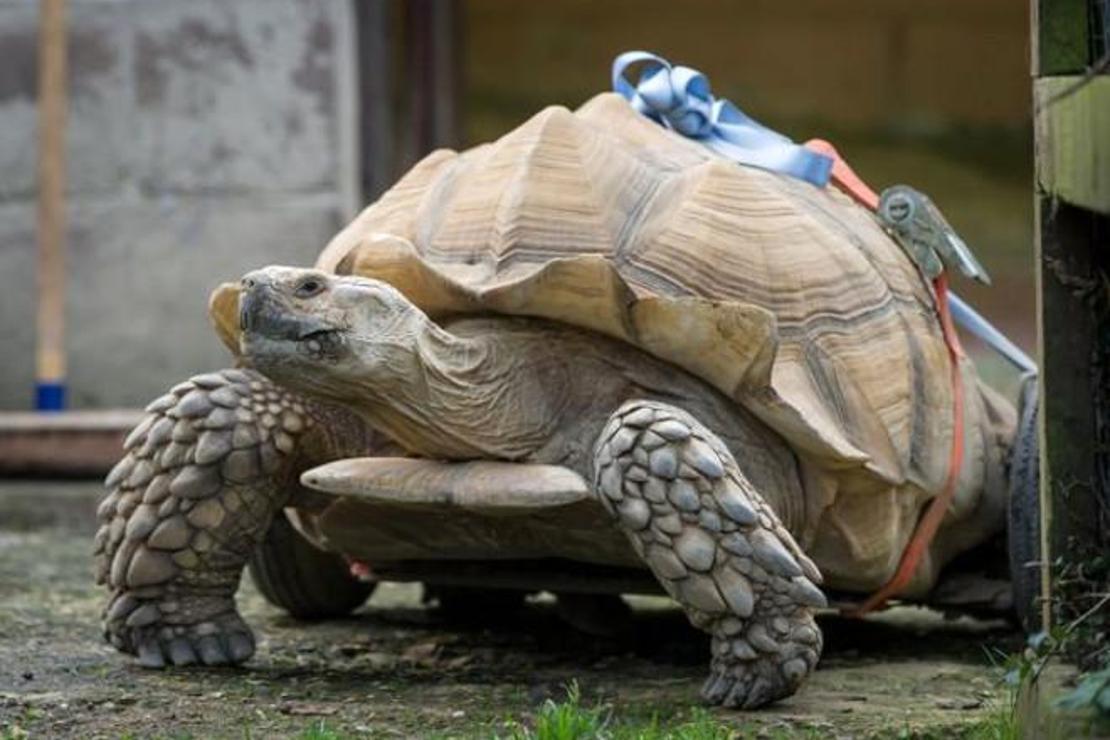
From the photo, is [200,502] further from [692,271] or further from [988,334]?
[988,334]

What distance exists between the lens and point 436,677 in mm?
4145

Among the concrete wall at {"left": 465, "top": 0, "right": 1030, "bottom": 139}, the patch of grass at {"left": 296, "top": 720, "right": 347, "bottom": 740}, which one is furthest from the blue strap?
the concrete wall at {"left": 465, "top": 0, "right": 1030, "bottom": 139}

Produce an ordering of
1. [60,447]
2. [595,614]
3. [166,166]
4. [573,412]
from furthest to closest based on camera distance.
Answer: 1. [166,166]
2. [60,447]
3. [595,614]
4. [573,412]

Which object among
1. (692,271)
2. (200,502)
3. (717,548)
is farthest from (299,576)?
(717,548)

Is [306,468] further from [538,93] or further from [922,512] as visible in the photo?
[538,93]

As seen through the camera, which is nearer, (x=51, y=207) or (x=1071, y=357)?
(x=1071, y=357)

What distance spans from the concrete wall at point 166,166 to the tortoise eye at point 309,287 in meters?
4.71

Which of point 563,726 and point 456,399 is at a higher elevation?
point 456,399

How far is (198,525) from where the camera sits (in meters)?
4.09

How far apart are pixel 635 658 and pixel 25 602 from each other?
4.47 ft

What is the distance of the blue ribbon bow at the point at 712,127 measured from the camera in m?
4.59

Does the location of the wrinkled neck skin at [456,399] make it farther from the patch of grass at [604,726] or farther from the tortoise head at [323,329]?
the patch of grass at [604,726]

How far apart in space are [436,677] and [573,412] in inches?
19.8

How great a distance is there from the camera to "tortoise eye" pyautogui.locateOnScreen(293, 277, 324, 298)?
3685 millimetres
